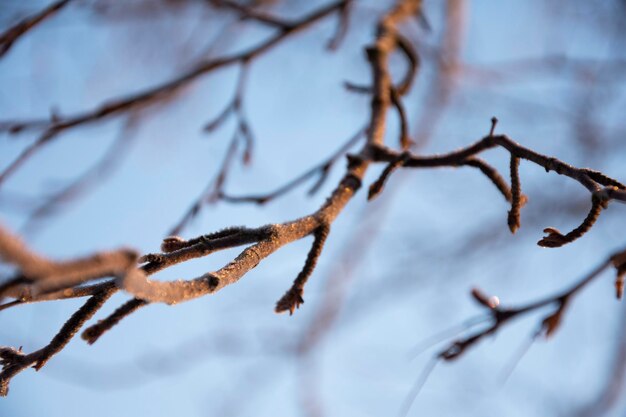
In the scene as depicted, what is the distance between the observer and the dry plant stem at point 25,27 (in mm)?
1331

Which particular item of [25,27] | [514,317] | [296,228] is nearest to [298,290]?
[296,228]

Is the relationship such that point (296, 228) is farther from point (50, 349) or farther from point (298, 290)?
point (50, 349)

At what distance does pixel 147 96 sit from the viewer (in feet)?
5.60

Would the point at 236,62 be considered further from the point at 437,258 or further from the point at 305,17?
the point at 437,258

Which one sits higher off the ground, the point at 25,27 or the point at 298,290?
the point at 25,27

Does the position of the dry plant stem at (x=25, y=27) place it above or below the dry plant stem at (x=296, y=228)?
above

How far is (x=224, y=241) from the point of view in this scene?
704 millimetres

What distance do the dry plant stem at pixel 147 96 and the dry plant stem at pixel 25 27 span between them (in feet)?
0.70

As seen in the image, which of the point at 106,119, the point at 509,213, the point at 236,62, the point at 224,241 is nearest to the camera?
the point at 224,241

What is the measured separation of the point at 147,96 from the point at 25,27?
42cm

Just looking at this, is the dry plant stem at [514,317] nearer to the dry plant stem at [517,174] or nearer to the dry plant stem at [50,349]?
the dry plant stem at [517,174]

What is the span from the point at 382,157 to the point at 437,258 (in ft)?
10.1

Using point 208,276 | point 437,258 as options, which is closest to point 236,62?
point 208,276

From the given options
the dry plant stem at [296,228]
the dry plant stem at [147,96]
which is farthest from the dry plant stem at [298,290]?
the dry plant stem at [147,96]
